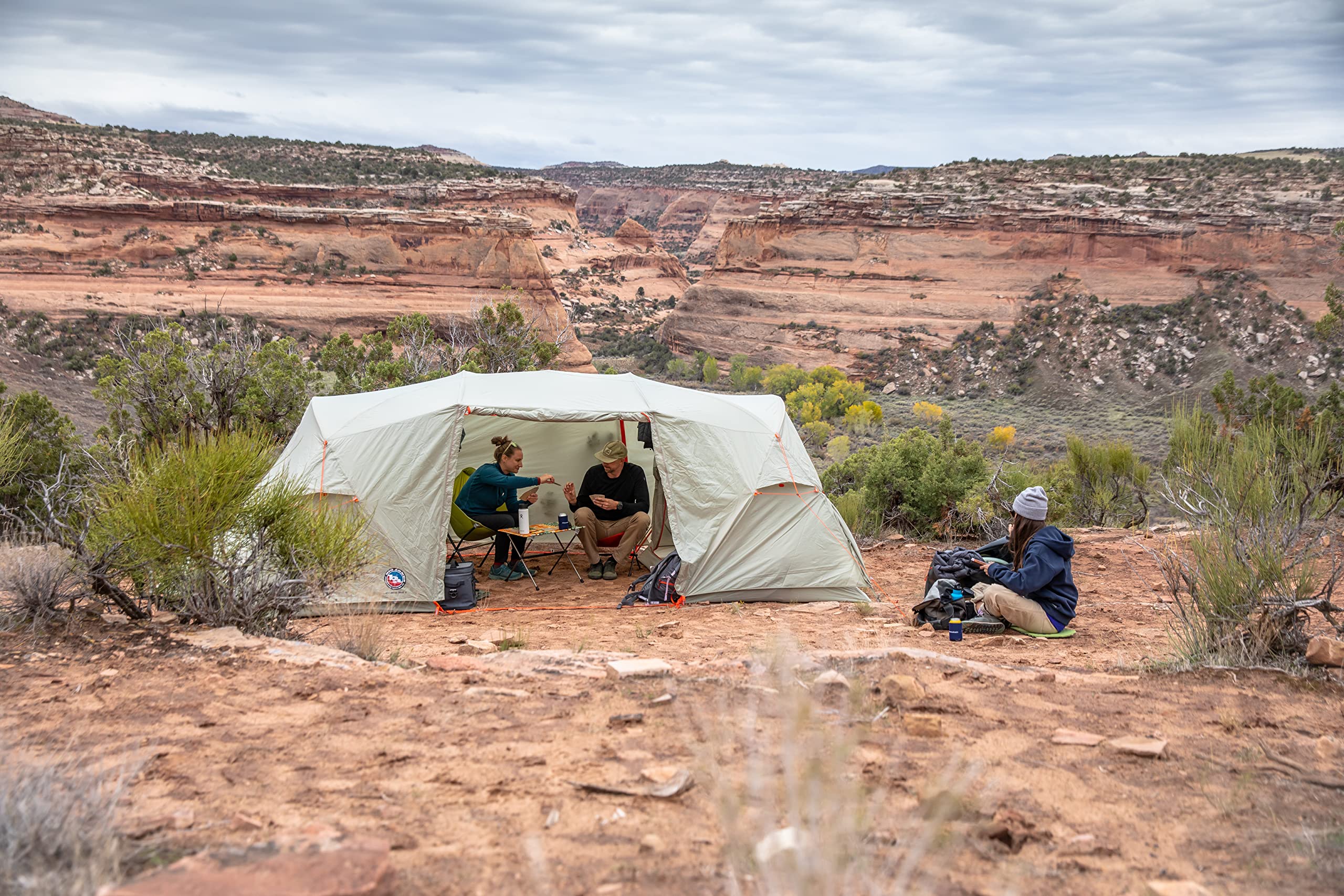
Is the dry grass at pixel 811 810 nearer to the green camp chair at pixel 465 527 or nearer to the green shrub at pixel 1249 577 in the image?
the green shrub at pixel 1249 577

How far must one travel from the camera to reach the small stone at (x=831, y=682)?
14.5ft

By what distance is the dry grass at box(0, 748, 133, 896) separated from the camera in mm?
2314

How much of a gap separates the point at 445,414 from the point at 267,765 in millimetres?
4793

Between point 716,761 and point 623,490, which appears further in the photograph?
point 623,490

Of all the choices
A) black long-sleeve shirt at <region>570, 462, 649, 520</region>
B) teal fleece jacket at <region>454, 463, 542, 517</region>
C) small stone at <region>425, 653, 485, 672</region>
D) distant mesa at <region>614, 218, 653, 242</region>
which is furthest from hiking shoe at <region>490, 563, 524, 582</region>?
distant mesa at <region>614, 218, 653, 242</region>

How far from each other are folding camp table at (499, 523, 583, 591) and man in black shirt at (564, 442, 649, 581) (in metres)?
0.15

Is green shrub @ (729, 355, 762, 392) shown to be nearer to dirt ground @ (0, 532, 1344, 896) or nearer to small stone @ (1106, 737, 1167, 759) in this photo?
dirt ground @ (0, 532, 1344, 896)

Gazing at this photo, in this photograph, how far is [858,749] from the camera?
12.3 feet

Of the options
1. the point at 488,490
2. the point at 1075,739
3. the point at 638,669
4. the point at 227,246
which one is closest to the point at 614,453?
the point at 488,490

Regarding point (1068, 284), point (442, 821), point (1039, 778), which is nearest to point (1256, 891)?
point (1039, 778)

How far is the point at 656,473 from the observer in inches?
353

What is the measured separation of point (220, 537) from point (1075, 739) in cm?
485

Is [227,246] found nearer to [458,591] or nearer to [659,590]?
[458,591]

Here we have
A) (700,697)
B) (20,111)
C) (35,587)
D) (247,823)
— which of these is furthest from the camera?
(20,111)
